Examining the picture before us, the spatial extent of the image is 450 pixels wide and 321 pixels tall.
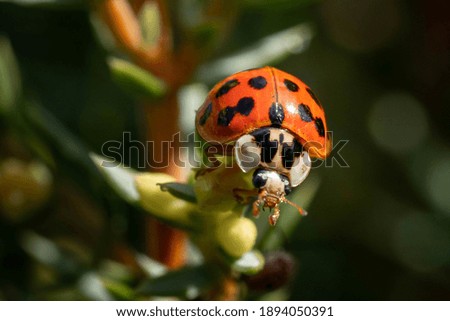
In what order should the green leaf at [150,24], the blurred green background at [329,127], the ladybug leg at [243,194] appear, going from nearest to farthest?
the ladybug leg at [243,194]
the green leaf at [150,24]
the blurred green background at [329,127]

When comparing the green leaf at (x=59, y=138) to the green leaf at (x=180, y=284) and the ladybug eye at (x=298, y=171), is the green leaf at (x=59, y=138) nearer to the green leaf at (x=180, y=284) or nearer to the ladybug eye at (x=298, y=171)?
the green leaf at (x=180, y=284)

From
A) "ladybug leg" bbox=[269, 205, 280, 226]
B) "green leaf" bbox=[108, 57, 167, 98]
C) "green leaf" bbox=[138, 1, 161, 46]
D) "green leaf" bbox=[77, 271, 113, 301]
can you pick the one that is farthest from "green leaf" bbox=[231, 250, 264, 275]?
"green leaf" bbox=[138, 1, 161, 46]

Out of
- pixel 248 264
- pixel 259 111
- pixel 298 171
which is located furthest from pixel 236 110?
pixel 248 264

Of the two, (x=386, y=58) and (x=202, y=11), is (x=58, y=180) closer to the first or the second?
(x=202, y=11)

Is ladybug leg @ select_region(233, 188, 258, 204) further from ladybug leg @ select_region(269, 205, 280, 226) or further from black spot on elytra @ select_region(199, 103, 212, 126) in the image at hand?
black spot on elytra @ select_region(199, 103, 212, 126)

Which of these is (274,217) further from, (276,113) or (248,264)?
(276,113)

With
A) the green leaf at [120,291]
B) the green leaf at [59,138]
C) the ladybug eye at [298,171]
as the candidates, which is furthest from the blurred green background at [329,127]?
the ladybug eye at [298,171]
